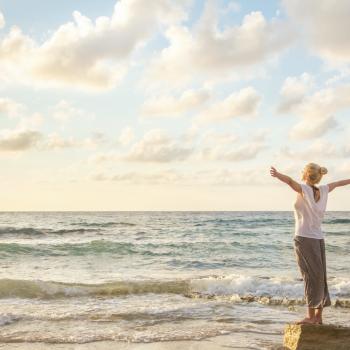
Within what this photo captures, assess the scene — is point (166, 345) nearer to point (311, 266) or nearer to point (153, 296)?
point (311, 266)

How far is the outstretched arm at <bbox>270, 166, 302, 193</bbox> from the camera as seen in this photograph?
16.3ft

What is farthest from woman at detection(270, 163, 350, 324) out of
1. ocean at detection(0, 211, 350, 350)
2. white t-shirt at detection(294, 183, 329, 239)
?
ocean at detection(0, 211, 350, 350)

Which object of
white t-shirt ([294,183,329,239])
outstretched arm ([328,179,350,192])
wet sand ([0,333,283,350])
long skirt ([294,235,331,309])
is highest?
outstretched arm ([328,179,350,192])

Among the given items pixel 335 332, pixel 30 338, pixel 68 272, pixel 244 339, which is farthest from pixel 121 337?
pixel 68 272

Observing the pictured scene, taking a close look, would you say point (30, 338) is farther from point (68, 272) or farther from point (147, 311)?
point (68, 272)

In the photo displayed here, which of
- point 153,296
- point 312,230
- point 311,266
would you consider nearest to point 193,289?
point 153,296

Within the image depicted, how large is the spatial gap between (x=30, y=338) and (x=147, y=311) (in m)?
2.58

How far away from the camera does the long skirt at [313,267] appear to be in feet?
17.9

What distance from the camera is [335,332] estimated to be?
5508 mm

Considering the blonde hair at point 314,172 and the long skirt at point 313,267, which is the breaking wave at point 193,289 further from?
the blonde hair at point 314,172

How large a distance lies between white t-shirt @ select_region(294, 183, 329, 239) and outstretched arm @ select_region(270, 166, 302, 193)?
153 mm

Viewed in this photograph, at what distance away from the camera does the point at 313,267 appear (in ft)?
17.9

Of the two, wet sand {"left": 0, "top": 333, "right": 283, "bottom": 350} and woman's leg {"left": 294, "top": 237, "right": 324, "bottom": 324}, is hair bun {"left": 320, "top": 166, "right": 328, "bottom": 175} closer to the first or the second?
woman's leg {"left": 294, "top": 237, "right": 324, "bottom": 324}

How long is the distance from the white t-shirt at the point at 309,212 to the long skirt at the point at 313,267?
3.1 inches
